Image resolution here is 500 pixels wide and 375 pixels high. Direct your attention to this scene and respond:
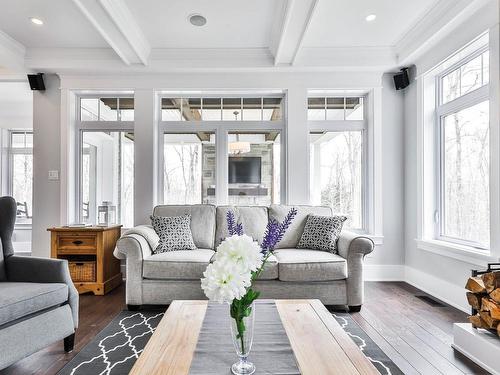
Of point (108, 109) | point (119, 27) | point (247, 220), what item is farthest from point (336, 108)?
point (108, 109)

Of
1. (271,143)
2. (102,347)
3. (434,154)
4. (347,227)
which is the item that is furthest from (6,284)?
(434,154)

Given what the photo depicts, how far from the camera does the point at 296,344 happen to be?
1.48 metres

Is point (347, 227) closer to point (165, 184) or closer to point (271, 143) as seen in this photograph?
point (271, 143)

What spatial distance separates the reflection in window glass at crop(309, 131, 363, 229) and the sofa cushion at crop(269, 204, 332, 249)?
0.56 meters

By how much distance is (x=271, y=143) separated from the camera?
173 inches

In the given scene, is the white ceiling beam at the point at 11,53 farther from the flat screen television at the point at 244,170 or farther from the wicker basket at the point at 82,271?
the flat screen television at the point at 244,170

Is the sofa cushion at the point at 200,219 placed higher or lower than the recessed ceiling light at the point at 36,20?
lower

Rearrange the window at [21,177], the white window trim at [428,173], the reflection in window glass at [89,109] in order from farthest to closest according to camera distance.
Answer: the window at [21,177], the reflection in window glass at [89,109], the white window trim at [428,173]

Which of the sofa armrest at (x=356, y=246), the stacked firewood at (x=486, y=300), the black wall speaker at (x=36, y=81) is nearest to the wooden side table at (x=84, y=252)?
the black wall speaker at (x=36, y=81)

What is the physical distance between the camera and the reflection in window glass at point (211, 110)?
4.40m

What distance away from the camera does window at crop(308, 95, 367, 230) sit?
14.3 feet

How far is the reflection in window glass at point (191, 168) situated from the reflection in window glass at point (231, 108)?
1.07 ft

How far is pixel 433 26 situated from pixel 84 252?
166 inches

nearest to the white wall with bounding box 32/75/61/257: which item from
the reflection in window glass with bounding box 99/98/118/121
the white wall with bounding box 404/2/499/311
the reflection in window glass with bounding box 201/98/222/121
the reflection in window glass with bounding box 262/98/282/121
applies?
the reflection in window glass with bounding box 99/98/118/121
